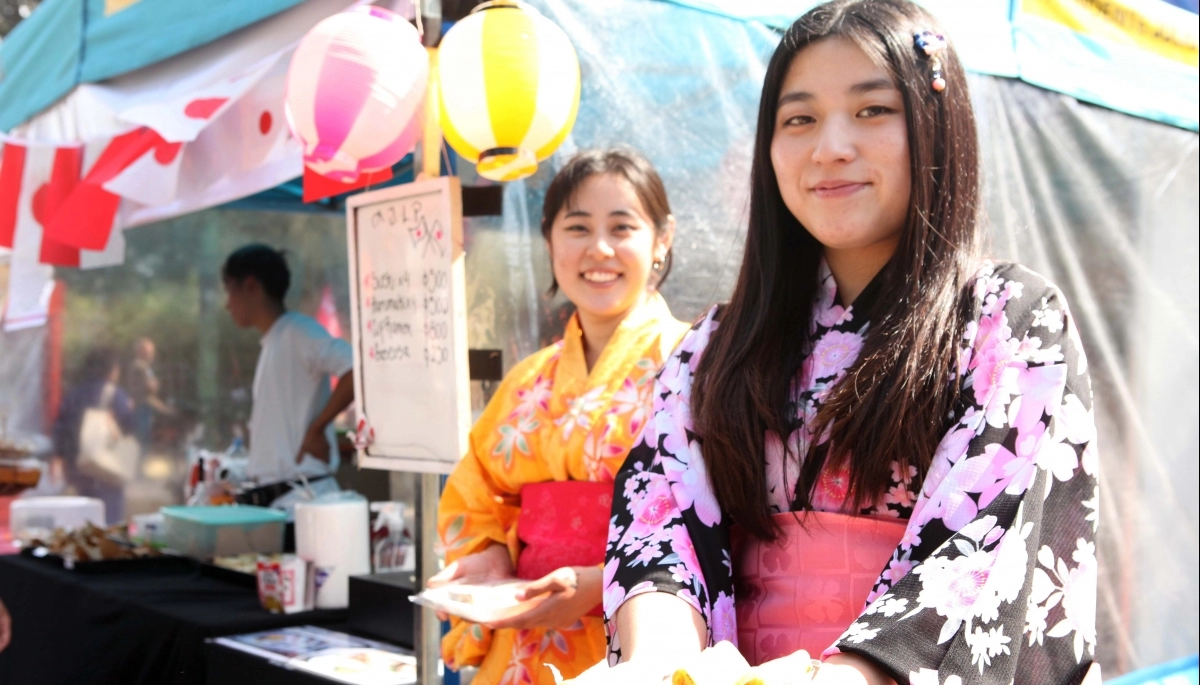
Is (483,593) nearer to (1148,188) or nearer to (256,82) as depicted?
(256,82)

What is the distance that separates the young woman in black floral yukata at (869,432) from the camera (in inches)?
44.5

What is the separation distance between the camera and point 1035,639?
114 centimetres

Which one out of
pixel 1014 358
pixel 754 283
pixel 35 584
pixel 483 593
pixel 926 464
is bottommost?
pixel 35 584

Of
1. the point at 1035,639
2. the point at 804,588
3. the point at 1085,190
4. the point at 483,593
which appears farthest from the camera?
the point at 1085,190

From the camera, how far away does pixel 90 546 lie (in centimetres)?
380

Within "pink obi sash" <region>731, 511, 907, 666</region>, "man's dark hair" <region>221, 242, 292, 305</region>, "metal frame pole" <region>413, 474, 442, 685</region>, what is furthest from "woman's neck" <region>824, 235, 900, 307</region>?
"man's dark hair" <region>221, 242, 292, 305</region>

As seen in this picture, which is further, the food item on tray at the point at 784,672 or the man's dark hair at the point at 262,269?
the man's dark hair at the point at 262,269

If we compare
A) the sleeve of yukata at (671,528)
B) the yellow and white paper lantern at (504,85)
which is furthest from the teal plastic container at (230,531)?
the sleeve of yukata at (671,528)

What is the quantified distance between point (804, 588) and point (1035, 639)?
281 mm

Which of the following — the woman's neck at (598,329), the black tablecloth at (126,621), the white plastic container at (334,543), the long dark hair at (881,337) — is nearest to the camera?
the long dark hair at (881,337)

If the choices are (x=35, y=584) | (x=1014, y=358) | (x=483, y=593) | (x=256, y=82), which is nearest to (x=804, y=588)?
(x=1014, y=358)

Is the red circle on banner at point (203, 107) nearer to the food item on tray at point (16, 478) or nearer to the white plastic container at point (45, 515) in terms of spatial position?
the food item on tray at point (16, 478)

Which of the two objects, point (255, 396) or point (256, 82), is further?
point (255, 396)

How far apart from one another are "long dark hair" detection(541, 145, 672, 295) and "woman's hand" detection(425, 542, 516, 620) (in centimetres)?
70
